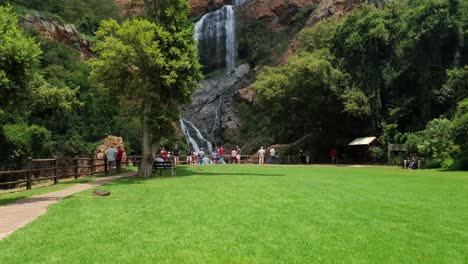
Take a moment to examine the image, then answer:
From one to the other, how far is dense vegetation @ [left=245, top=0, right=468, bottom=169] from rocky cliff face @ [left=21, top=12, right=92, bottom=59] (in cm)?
1947

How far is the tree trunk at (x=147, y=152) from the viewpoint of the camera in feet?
72.1

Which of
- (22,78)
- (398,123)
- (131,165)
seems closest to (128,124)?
(131,165)

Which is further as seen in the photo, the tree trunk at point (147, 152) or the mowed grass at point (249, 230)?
the tree trunk at point (147, 152)

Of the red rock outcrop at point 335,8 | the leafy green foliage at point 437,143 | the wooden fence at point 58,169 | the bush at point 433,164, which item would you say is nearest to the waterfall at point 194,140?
the wooden fence at point 58,169

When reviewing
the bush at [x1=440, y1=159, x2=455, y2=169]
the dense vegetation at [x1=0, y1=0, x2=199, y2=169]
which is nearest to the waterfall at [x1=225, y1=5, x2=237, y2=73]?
the dense vegetation at [x1=0, y1=0, x2=199, y2=169]

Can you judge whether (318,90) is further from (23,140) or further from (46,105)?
Answer: (46,105)

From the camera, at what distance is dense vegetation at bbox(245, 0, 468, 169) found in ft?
111

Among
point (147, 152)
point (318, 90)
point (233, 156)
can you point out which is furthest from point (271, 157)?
point (147, 152)

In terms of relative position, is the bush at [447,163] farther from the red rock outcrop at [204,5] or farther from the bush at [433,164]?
the red rock outcrop at [204,5]

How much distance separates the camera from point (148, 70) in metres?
21.9

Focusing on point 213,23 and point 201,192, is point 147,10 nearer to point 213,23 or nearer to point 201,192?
point 201,192

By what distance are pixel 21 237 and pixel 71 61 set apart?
1477 inches

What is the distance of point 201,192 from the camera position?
13617 millimetres

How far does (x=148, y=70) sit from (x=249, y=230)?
51.1ft
